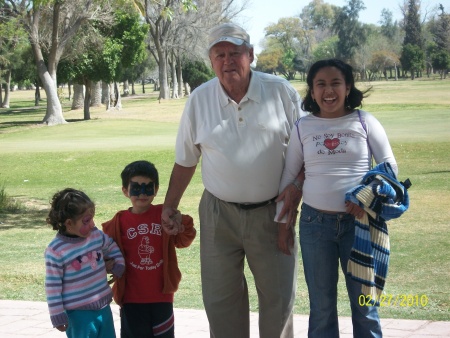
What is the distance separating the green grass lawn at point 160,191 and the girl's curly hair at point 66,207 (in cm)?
185

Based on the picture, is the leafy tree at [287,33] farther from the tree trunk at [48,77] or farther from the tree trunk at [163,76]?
the tree trunk at [48,77]

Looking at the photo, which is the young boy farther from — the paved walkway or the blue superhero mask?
the paved walkway

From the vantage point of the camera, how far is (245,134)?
433 cm

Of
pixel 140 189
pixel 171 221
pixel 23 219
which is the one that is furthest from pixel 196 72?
pixel 171 221

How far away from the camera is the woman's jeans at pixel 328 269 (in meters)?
4.04

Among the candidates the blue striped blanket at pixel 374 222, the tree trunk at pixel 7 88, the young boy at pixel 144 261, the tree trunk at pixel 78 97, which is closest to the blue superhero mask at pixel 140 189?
the young boy at pixel 144 261

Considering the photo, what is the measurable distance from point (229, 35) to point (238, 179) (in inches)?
33.2

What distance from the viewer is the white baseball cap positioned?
4.32m

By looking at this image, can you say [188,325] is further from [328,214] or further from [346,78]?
[346,78]

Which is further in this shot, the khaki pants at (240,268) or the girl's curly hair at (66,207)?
the khaki pants at (240,268)

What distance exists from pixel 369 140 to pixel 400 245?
523cm

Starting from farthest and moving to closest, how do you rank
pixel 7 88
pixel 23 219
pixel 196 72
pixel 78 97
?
pixel 196 72 < pixel 7 88 < pixel 78 97 < pixel 23 219

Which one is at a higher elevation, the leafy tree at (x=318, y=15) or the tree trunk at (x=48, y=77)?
the leafy tree at (x=318, y=15)
